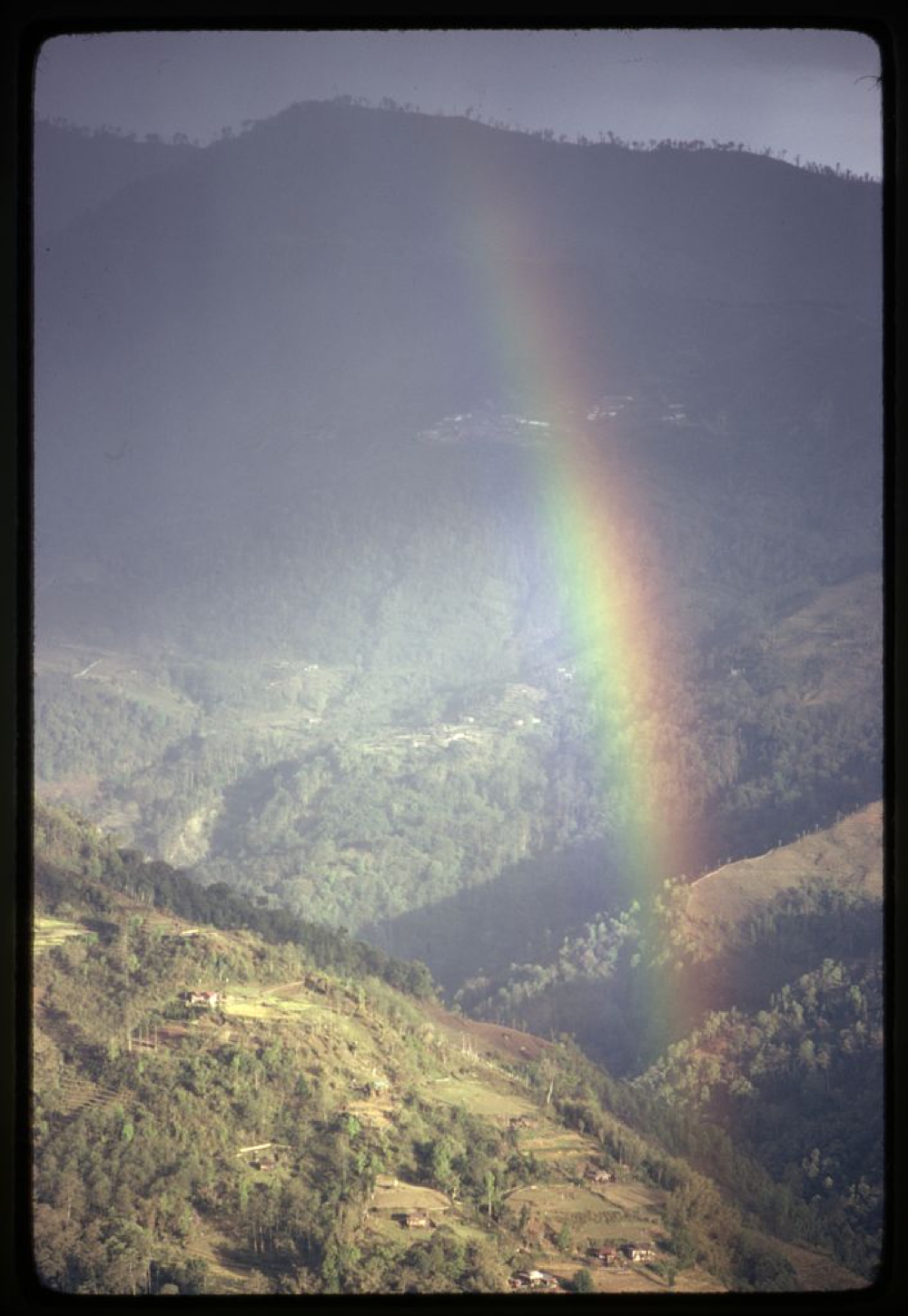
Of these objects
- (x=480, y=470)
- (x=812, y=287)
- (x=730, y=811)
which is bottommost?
(x=730, y=811)

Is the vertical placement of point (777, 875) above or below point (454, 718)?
below

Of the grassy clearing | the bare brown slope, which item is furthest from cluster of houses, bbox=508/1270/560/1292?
the bare brown slope

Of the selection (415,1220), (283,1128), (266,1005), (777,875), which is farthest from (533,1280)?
(777,875)

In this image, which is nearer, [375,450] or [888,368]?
[888,368]

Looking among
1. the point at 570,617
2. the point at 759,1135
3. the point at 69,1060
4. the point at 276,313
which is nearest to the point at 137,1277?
the point at 69,1060

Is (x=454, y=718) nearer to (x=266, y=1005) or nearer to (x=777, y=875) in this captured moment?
(x=777, y=875)

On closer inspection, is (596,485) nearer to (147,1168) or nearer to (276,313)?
(276,313)
